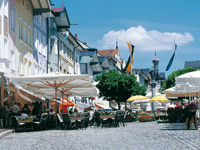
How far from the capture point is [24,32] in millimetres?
33219

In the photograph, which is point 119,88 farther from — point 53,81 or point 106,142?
point 106,142

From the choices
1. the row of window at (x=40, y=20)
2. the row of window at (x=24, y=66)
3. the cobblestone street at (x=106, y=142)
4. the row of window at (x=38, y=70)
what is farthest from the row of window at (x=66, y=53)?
the cobblestone street at (x=106, y=142)

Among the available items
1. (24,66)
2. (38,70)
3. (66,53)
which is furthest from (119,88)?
(24,66)

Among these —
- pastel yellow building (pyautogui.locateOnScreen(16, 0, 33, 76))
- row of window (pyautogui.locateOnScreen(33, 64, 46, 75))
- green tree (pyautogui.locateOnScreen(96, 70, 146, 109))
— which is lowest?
green tree (pyautogui.locateOnScreen(96, 70, 146, 109))

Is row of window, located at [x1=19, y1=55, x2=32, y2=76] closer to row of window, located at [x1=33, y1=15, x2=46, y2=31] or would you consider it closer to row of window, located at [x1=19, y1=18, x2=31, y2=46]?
row of window, located at [x1=19, y1=18, x2=31, y2=46]

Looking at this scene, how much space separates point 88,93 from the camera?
27.3 metres

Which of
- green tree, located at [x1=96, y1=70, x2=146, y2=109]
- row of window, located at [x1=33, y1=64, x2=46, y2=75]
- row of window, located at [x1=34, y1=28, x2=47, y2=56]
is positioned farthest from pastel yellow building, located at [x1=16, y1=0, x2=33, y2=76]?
green tree, located at [x1=96, y1=70, x2=146, y2=109]

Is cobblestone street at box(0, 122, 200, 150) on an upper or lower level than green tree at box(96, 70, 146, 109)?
lower

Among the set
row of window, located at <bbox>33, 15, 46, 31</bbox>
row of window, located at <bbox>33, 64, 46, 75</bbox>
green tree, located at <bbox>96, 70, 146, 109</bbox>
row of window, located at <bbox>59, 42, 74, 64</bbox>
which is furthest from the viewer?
green tree, located at <bbox>96, 70, 146, 109</bbox>

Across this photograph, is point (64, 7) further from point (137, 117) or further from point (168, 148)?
point (168, 148)

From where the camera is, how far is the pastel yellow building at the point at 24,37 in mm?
31031

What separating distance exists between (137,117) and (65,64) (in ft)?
47.9

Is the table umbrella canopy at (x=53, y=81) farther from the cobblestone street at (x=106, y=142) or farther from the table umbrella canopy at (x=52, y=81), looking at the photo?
the cobblestone street at (x=106, y=142)

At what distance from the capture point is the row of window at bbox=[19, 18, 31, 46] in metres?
32.0
